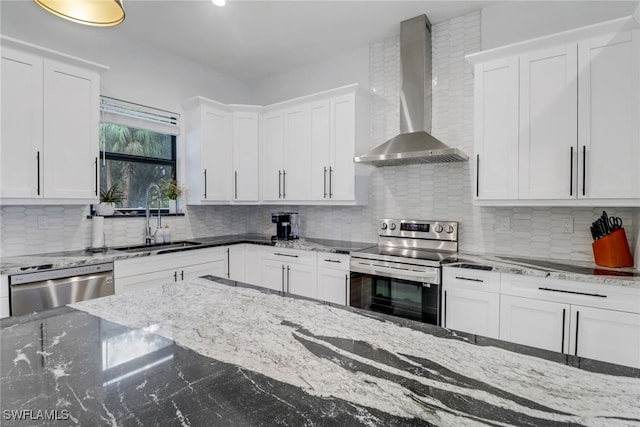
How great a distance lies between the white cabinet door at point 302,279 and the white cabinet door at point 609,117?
2297 millimetres

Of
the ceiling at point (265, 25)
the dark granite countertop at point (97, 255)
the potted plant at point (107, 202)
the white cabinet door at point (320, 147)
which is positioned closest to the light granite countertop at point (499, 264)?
the dark granite countertop at point (97, 255)

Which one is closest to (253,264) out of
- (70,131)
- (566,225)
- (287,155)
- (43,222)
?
(287,155)

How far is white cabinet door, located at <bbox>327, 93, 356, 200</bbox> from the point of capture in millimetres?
3439

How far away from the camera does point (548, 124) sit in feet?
7.91

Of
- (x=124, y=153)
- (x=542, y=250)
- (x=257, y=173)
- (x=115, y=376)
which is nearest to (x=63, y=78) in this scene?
(x=124, y=153)

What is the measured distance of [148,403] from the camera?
2.30ft

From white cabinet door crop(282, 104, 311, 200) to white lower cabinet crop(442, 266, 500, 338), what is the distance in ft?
5.89

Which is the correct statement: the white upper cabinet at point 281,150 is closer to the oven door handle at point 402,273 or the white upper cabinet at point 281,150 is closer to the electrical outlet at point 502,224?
the oven door handle at point 402,273

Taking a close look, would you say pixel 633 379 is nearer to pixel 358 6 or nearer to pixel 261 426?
pixel 261 426

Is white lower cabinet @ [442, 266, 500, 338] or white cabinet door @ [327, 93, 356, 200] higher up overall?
white cabinet door @ [327, 93, 356, 200]

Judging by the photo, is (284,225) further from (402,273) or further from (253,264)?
(402,273)

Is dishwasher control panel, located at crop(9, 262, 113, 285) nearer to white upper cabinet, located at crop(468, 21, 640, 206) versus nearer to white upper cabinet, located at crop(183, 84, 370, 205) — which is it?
white upper cabinet, located at crop(183, 84, 370, 205)

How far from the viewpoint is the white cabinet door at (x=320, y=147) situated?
3.60 m

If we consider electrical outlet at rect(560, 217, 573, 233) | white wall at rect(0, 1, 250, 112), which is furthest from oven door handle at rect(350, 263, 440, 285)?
white wall at rect(0, 1, 250, 112)
